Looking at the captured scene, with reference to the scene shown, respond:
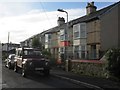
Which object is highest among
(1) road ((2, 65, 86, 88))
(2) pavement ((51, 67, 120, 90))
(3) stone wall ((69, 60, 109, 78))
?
(3) stone wall ((69, 60, 109, 78))

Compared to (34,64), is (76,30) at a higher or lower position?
higher

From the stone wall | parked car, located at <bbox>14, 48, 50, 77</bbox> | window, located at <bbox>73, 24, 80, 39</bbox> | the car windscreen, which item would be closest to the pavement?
the stone wall

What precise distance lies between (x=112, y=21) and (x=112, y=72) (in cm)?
1672

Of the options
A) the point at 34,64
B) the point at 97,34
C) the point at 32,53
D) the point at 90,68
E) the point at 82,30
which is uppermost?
the point at 82,30

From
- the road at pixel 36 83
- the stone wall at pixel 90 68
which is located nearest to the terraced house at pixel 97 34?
the stone wall at pixel 90 68

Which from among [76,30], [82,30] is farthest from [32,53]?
[76,30]

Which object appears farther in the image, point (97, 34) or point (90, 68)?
point (97, 34)

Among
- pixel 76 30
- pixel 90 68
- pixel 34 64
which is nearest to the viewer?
pixel 34 64

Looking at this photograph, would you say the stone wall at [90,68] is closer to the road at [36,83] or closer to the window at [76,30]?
the road at [36,83]

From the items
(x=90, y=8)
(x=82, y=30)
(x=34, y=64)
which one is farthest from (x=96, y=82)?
(x=90, y=8)

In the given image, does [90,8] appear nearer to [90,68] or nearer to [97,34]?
[97,34]

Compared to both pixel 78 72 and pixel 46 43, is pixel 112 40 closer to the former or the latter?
pixel 78 72

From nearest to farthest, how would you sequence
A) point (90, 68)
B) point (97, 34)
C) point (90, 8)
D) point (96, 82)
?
point (96, 82) < point (90, 68) < point (97, 34) < point (90, 8)

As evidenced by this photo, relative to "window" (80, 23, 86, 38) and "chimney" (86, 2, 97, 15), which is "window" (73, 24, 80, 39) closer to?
"window" (80, 23, 86, 38)
